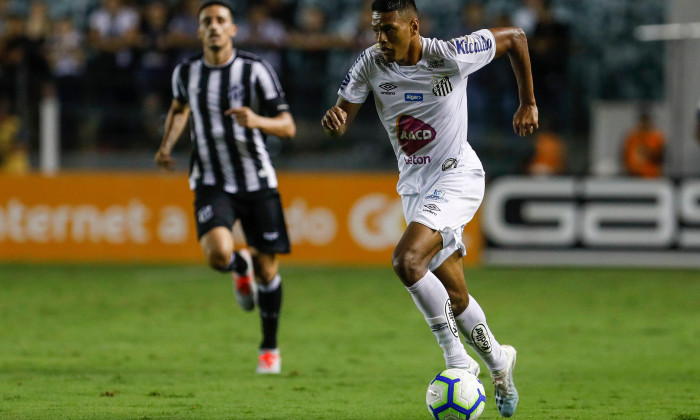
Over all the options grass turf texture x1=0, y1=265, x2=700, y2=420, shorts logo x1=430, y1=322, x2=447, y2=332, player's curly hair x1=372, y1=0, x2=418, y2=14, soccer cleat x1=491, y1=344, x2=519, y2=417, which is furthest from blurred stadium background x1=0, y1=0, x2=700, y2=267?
shorts logo x1=430, y1=322, x2=447, y2=332

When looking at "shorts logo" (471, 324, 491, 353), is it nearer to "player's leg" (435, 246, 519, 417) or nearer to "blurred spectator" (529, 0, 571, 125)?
"player's leg" (435, 246, 519, 417)

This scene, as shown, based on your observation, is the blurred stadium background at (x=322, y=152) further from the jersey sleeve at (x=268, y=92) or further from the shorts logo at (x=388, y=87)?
the shorts logo at (x=388, y=87)

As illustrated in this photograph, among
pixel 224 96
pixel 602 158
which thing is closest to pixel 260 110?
pixel 224 96

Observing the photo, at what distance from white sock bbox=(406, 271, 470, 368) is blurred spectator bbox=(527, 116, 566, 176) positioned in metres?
10.1

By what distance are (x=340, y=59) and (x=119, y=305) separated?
608 cm

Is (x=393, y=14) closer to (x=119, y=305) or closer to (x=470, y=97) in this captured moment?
(x=119, y=305)

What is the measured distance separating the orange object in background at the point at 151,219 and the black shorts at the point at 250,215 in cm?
742

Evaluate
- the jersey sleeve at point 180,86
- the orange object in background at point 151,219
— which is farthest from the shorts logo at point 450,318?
the orange object in background at point 151,219

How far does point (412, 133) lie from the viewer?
238 inches

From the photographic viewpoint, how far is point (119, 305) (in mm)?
11391

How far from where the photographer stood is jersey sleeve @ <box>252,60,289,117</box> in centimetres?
785

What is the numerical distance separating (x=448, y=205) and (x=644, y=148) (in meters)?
10.5

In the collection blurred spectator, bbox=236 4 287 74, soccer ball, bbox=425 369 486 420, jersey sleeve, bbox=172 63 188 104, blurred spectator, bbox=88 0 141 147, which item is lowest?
soccer ball, bbox=425 369 486 420

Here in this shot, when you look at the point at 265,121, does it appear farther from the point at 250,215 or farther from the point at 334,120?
the point at 334,120
